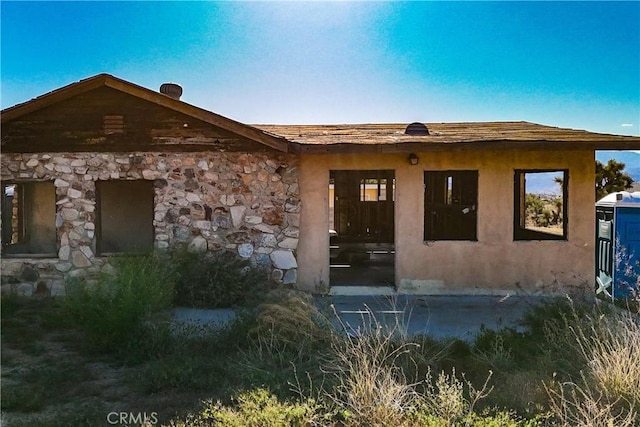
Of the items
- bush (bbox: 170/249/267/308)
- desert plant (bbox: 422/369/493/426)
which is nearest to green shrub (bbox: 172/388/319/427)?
desert plant (bbox: 422/369/493/426)

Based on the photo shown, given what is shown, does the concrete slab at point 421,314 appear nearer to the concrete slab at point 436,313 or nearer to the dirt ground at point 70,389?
the concrete slab at point 436,313

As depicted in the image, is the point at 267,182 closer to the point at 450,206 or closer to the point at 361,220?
the point at 450,206

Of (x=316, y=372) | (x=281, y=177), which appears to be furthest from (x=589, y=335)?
(x=281, y=177)

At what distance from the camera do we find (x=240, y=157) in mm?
9766

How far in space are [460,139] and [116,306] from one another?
6170mm

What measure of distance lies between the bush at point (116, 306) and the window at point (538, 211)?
7464 millimetres

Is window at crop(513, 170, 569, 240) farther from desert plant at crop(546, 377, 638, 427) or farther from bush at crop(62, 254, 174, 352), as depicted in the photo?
bush at crop(62, 254, 174, 352)

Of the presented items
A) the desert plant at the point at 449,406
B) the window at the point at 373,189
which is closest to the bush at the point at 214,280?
the desert plant at the point at 449,406

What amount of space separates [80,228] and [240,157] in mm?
3135

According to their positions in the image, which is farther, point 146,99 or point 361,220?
point 361,220

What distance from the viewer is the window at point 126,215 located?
13.4 metres

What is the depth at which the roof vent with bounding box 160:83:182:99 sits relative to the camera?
11289 mm

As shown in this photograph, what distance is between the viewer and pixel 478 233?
10.1 meters

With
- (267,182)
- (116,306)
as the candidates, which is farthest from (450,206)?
(116,306)
